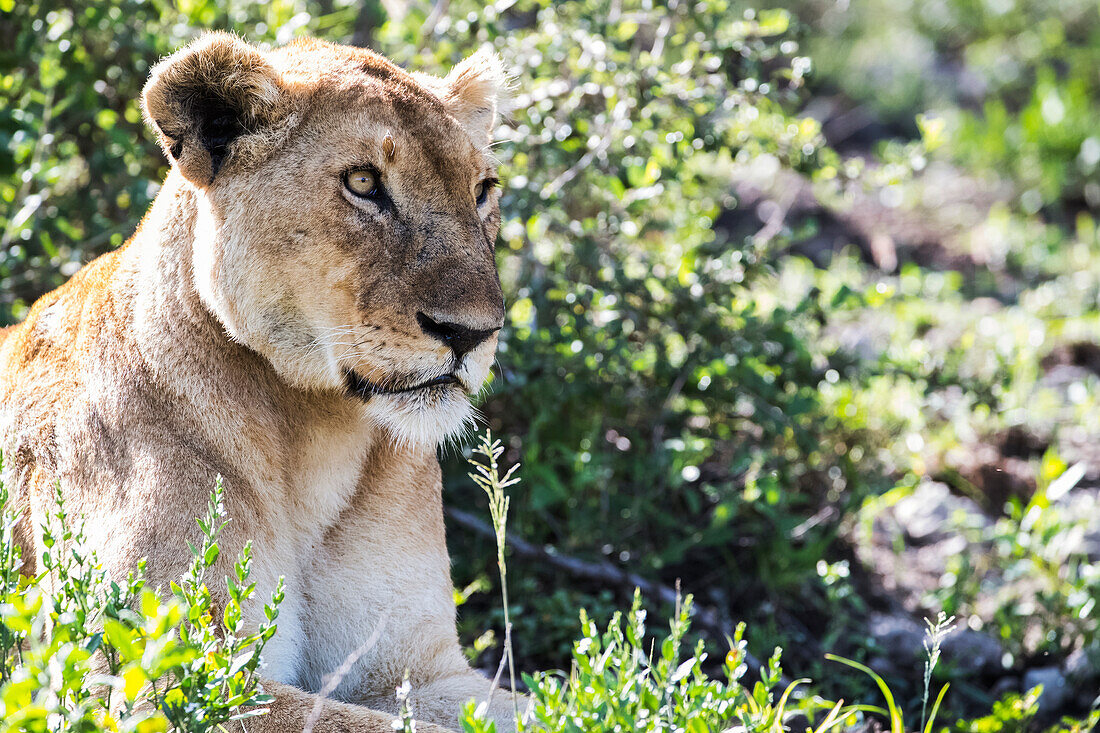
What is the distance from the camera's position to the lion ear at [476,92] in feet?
10.5

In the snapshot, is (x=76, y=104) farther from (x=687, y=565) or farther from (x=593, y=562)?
(x=687, y=565)

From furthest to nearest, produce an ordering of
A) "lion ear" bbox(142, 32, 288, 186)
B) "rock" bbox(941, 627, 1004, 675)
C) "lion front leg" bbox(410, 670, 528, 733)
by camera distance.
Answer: "rock" bbox(941, 627, 1004, 675), "lion front leg" bbox(410, 670, 528, 733), "lion ear" bbox(142, 32, 288, 186)

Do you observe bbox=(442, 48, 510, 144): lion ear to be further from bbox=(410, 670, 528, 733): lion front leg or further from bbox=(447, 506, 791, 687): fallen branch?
bbox=(447, 506, 791, 687): fallen branch

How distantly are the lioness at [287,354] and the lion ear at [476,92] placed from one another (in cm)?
23

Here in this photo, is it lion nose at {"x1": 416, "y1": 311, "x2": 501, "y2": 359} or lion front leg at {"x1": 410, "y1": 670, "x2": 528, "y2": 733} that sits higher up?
lion nose at {"x1": 416, "y1": 311, "x2": 501, "y2": 359}

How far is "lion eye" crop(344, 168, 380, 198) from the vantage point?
2682 mm

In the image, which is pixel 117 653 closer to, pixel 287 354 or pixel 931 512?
pixel 287 354

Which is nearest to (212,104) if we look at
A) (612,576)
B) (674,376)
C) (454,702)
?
(454,702)

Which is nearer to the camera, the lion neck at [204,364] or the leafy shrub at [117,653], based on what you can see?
the leafy shrub at [117,653]

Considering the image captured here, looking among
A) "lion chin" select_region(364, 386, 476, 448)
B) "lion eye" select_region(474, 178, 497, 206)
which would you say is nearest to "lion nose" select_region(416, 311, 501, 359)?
"lion chin" select_region(364, 386, 476, 448)

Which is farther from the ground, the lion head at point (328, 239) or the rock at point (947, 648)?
the lion head at point (328, 239)

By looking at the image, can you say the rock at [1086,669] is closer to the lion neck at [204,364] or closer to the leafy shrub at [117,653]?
the lion neck at [204,364]

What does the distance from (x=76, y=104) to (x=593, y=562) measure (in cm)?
300

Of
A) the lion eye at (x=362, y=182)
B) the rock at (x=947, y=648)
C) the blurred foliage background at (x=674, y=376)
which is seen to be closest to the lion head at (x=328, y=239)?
the lion eye at (x=362, y=182)
